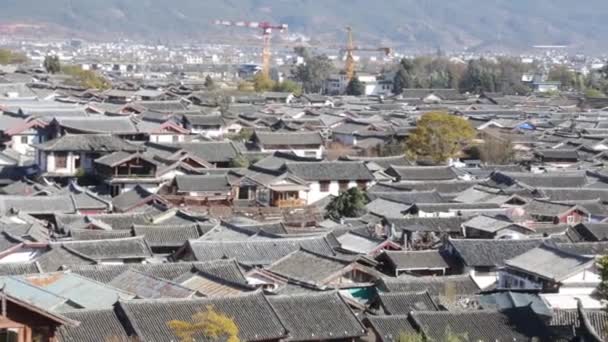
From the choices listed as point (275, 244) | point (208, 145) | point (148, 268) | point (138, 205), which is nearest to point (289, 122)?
point (208, 145)

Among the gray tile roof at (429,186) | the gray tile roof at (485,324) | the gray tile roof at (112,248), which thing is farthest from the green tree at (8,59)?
the gray tile roof at (485,324)

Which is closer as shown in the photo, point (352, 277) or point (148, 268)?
point (148, 268)

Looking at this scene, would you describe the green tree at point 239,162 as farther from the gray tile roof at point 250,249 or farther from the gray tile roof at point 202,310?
the gray tile roof at point 202,310

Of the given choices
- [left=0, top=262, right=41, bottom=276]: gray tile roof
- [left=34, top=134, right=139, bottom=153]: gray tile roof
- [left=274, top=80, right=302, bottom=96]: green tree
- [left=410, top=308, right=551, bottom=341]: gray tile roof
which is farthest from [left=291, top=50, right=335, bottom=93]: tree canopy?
[left=410, top=308, right=551, bottom=341]: gray tile roof

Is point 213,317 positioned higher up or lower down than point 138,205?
higher up

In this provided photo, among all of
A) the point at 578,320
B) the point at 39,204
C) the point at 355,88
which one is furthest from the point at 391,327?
the point at 355,88

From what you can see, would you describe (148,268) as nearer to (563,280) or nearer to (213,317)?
(213,317)

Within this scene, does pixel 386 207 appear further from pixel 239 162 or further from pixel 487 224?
pixel 239 162
